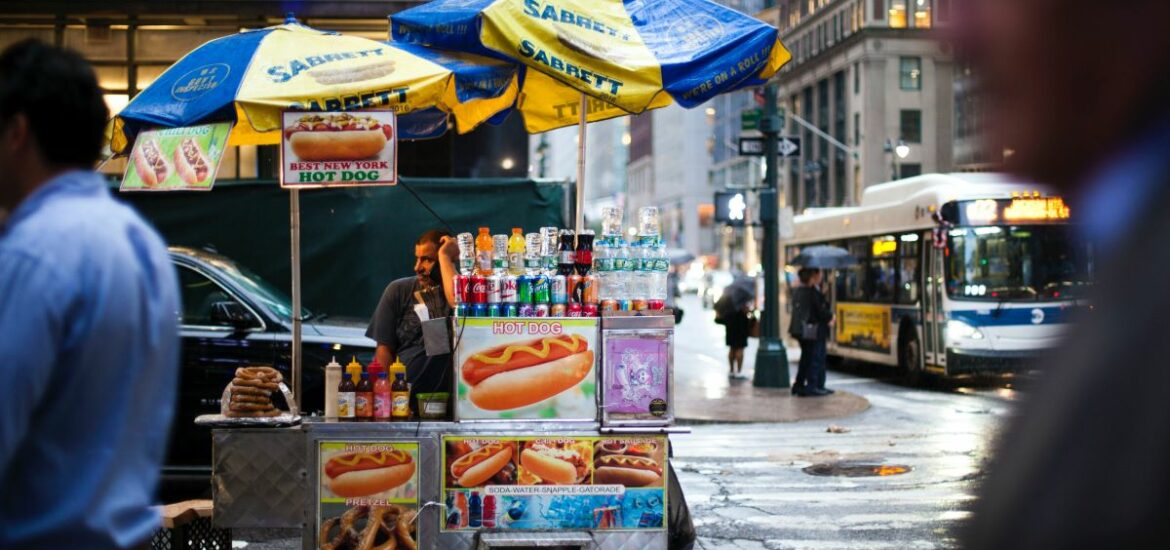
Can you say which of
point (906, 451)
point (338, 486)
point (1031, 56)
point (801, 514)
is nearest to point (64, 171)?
point (1031, 56)

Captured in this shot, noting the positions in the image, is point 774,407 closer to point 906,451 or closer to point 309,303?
point 906,451

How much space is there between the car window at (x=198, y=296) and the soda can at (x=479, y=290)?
3958 millimetres

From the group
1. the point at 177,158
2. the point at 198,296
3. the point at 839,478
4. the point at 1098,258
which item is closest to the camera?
the point at 1098,258

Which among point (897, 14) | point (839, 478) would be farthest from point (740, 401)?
point (897, 14)

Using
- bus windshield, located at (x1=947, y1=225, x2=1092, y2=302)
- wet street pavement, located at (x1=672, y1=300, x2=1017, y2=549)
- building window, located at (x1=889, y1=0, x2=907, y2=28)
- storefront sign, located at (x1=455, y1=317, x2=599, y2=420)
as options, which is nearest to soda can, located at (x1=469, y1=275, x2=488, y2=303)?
storefront sign, located at (x1=455, y1=317, x2=599, y2=420)

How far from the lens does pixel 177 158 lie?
6977 millimetres

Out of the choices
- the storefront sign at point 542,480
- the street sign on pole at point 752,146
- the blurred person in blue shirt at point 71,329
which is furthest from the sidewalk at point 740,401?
the blurred person in blue shirt at point 71,329

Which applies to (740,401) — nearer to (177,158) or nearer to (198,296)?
(198,296)

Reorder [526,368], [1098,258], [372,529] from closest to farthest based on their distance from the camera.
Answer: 1. [1098,258]
2. [372,529]
3. [526,368]

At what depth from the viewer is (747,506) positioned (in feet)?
32.7

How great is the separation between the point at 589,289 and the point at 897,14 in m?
73.7

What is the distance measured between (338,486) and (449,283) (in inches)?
60.5

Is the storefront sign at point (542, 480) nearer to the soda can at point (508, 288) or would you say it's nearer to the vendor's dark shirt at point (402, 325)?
the soda can at point (508, 288)

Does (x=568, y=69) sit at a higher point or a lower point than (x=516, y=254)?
higher
